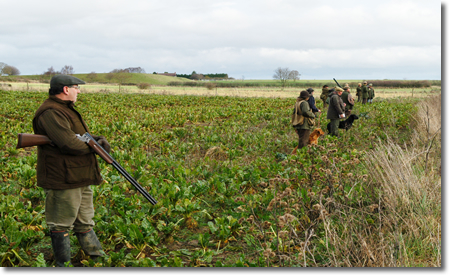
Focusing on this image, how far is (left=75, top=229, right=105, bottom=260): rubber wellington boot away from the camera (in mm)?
3975

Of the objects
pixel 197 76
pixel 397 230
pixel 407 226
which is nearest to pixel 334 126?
pixel 407 226

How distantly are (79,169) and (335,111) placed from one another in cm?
910

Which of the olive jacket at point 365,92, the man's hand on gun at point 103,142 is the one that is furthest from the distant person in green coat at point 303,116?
the olive jacket at point 365,92

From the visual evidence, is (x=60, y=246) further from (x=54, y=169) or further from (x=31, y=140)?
(x=31, y=140)

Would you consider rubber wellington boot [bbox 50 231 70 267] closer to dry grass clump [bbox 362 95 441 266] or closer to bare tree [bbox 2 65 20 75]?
dry grass clump [bbox 362 95 441 266]

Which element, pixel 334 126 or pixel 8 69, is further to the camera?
pixel 8 69

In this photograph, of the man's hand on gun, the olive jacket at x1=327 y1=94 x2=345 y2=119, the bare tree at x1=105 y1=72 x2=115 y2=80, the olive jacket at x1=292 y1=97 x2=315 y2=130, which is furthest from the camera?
the bare tree at x1=105 y1=72 x2=115 y2=80

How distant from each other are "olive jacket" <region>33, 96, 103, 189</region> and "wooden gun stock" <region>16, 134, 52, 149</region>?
0.22 ft

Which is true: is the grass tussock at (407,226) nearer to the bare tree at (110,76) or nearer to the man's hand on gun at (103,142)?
the man's hand on gun at (103,142)

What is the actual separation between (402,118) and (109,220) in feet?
45.9

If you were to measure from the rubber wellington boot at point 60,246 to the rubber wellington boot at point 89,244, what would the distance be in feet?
0.63

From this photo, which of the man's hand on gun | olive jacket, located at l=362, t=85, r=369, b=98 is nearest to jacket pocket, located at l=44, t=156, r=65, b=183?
the man's hand on gun

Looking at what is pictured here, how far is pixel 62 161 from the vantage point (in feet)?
11.6

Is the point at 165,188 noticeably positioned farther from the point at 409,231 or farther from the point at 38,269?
the point at 409,231
